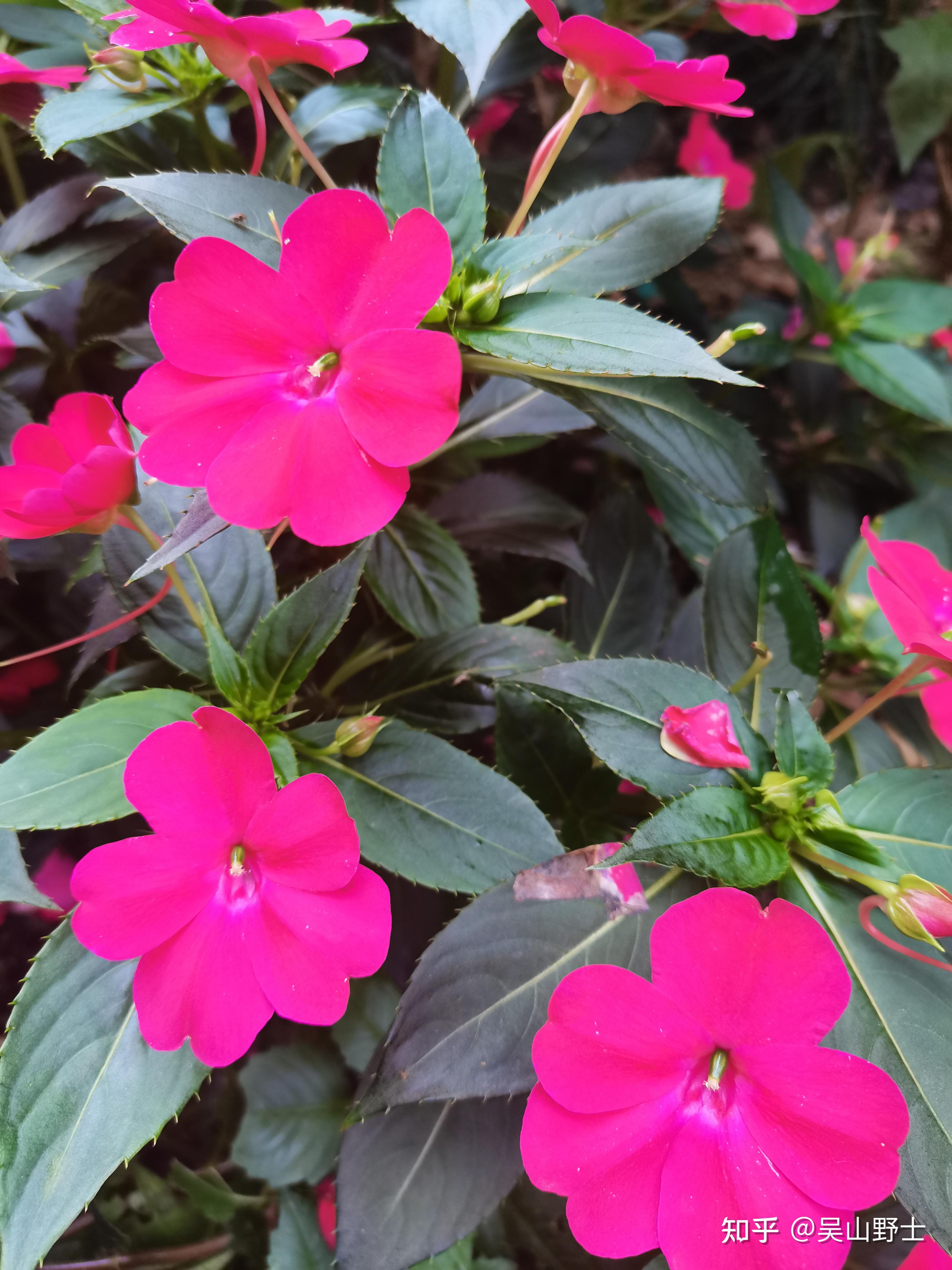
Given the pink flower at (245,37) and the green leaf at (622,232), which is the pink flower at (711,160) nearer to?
the green leaf at (622,232)

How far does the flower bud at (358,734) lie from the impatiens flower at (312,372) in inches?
6.8

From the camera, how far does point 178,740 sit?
45 cm

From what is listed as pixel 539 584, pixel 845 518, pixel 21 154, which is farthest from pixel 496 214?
pixel 845 518

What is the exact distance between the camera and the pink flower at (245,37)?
49 cm

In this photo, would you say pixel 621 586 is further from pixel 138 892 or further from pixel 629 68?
pixel 138 892

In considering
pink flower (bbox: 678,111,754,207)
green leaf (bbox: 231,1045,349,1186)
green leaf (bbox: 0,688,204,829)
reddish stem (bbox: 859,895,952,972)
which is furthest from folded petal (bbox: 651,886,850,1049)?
pink flower (bbox: 678,111,754,207)

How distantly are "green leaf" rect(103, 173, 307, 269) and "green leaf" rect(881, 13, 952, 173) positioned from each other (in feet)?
3.95

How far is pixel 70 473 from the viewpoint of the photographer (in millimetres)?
495

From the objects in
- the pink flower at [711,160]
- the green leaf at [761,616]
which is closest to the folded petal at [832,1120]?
the green leaf at [761,616]

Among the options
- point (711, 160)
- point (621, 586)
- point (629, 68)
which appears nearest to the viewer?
point (629, 68)

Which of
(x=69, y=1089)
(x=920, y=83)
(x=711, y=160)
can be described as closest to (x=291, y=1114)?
(x=69, y=1089)

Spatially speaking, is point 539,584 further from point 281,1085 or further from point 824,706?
point 281,1085

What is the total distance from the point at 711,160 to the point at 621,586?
0.95 m

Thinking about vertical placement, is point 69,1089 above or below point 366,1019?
above
